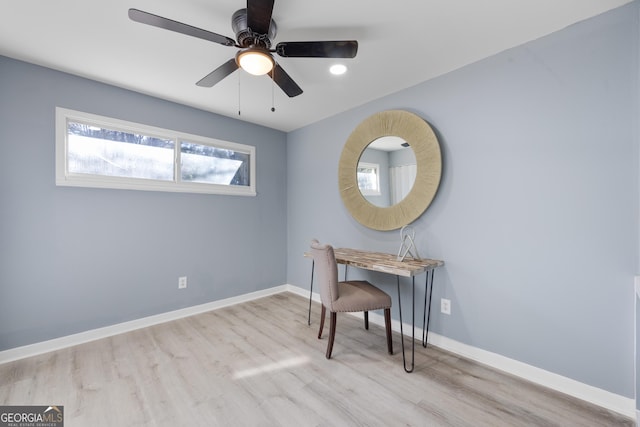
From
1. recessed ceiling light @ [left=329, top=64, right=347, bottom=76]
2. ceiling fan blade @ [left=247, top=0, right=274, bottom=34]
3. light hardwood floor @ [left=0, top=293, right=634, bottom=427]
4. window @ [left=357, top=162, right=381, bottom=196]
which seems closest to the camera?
ceiling fan blade @ [left=247, top=0, right=274, bottom=34]

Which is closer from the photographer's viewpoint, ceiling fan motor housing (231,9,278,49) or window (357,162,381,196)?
ceiling fan motor housing (231,9,278,49)

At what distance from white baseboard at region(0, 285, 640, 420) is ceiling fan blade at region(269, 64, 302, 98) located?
2306mm

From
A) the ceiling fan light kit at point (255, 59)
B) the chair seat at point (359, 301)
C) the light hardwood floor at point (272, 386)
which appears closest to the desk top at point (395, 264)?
the chair seat at point (359, 301)

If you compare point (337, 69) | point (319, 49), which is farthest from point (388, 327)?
point (337, 69)

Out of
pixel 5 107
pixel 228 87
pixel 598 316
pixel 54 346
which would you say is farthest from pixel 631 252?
pixel 5 107

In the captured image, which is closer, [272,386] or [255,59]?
[255,59]

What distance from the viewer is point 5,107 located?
215cm

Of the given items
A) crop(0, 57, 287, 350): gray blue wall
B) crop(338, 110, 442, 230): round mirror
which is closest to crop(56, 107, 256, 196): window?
crop(0, 57, 287, 350): gray blue wall

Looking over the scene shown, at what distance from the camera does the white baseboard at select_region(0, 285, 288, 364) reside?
7.16ft

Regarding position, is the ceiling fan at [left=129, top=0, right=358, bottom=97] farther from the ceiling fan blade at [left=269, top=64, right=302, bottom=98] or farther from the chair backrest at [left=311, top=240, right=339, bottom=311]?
the chair backrest at [left=311, top=240, right=339, bottom=311]

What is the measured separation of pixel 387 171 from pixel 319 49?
1413 mm

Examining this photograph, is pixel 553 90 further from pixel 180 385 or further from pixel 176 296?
pixel 176 296

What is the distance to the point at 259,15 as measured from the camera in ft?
4.59

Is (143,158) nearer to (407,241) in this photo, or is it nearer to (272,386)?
(272,386)
